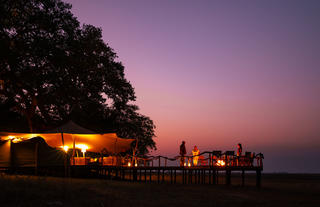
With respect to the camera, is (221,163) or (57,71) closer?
(221,163)

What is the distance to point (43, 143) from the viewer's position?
2103cm

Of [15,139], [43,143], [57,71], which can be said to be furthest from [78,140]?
[57,71]

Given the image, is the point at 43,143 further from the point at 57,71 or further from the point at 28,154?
the point at 57,71

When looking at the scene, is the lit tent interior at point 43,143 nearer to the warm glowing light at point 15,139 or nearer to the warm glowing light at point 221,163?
the warm glowing light at point 15,139

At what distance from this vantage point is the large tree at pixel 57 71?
2477cm

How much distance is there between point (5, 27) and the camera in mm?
23938

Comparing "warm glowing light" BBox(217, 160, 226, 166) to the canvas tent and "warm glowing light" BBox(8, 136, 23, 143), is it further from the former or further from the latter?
"warm glowing light" BBox(8, 136, 23, 143)

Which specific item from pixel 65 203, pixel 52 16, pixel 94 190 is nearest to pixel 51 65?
pixel 52 16

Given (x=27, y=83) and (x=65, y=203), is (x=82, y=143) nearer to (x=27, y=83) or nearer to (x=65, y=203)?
(x=27, y=83)

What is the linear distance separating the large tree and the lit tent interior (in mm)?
5252

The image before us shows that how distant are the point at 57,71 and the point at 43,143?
23.8 feet

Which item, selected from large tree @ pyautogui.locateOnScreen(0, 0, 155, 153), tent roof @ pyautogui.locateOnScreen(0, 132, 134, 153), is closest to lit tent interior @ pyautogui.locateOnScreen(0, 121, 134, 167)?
tent roof @ pyautogui.locateOnScreen(0, 132, 134, 153)

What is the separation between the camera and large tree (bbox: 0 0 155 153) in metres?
24.8

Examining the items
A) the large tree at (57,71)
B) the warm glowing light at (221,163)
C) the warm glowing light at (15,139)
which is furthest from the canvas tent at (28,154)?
the warm glowing light at (221,163)
